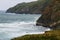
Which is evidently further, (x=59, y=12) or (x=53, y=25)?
(x=59, y=12)

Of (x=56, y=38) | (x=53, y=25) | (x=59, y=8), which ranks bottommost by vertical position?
(x=56, y=38)

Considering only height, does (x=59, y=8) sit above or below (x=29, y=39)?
above

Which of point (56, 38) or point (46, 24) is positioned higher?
point (46, 24)

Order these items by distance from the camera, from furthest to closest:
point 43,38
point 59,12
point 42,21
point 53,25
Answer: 1. point 42,21
2. point 59,12
3. point 53,25
4. point 43,38

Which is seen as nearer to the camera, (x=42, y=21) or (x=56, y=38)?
(x=56, y=38)

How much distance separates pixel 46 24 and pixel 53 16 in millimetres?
3635

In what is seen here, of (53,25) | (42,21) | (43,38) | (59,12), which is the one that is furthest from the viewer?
(42,21)

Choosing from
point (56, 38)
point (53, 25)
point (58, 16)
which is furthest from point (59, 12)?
point (56, 38)

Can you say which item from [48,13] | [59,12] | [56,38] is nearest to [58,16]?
[59,12]

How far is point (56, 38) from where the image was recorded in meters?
33.5

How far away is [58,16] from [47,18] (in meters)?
7.34

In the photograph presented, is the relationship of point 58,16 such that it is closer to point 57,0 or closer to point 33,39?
point 57,0

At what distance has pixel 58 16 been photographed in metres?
91.3

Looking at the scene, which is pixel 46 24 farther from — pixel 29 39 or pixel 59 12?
pixel 29 39
